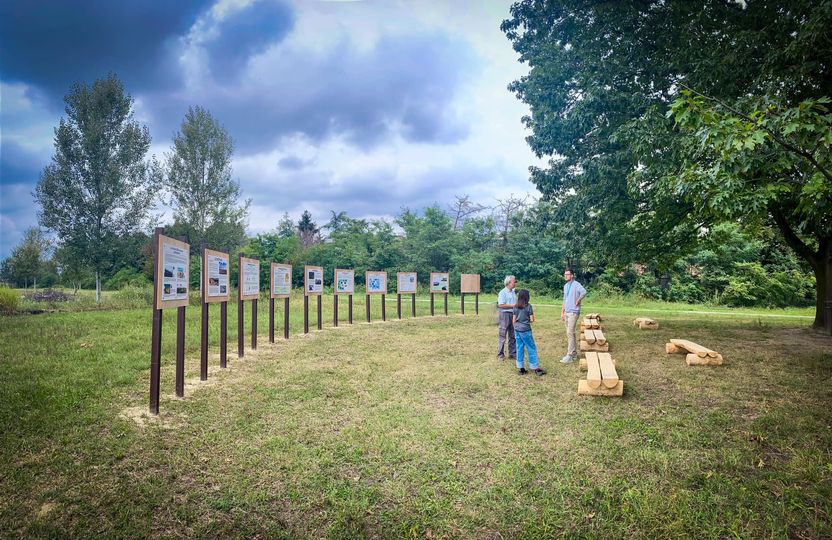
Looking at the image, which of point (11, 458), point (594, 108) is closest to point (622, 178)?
point (594, 108)

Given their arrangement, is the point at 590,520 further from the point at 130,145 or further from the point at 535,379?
the point at 130,145

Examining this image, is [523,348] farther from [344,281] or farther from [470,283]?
[470,283]

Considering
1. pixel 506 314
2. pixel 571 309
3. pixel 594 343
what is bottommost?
pixel 594 343

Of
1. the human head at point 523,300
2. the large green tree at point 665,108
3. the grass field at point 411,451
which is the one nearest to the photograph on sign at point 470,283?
the large green tree at point 665,108

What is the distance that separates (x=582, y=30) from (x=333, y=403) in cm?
952

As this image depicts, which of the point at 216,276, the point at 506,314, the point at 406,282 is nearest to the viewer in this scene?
the point at 216,276

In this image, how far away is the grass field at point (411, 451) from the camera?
3.20 metres

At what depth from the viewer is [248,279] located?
9141 millimetres

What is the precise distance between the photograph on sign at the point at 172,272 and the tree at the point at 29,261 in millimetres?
21161

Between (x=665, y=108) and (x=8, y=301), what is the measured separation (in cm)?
1892

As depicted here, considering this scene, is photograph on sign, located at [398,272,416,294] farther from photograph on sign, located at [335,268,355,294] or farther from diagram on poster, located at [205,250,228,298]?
diagram on poster, located at [205,250,228,298]

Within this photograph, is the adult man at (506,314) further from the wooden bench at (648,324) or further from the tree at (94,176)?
the tree at (94,176)

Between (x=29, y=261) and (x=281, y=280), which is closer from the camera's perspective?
(x=281, y=280)

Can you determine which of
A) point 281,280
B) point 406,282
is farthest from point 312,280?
point 406,282
